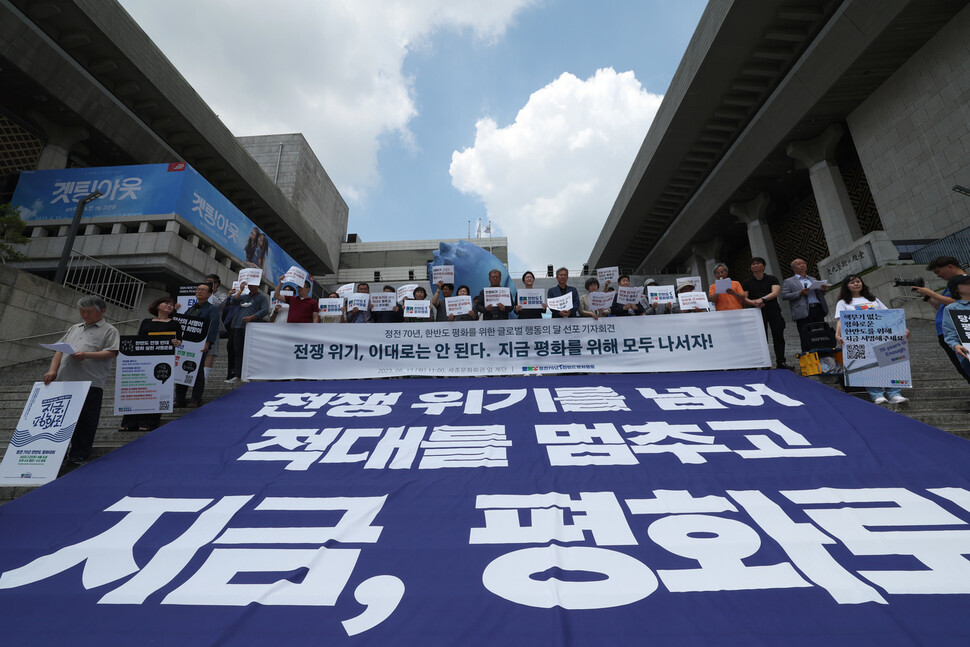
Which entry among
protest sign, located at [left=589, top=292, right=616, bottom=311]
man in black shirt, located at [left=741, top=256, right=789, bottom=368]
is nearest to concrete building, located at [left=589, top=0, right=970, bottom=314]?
man in black shirt, located at [left=741, top=256, right=789, bottom=368]

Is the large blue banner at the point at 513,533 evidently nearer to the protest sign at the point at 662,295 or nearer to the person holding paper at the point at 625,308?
the protest sign at the point at 662,295

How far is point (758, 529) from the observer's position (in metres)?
2.78

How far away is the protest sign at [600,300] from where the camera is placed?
20.8ft

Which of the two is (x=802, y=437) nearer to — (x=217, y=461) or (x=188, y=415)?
(x=217, y=461)

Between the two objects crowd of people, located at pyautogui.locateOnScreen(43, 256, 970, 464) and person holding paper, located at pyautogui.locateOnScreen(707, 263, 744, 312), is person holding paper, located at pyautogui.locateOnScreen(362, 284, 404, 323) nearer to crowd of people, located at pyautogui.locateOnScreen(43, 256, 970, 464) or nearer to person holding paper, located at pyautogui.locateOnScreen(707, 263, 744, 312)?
crowd of people, located at pyautogui.locateOnScreen(43, 256, 970, 464)

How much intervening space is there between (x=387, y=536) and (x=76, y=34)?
60.4 feet

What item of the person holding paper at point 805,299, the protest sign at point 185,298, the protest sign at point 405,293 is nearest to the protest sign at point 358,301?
the protest sign at point 405,293

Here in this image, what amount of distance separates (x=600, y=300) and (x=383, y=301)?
346 centimetres

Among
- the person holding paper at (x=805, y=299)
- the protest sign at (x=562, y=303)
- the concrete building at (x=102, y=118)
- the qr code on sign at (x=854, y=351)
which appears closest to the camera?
the qr code on sign at (x=854, y=351)

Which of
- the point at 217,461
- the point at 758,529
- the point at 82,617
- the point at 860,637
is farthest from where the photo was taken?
the point at 217,461

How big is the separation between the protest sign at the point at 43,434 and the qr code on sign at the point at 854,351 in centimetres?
757

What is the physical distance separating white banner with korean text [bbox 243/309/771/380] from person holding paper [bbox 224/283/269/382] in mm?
196

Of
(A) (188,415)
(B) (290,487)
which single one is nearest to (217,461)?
(B) (290,487)

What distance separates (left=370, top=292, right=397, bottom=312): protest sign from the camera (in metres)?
7.29
